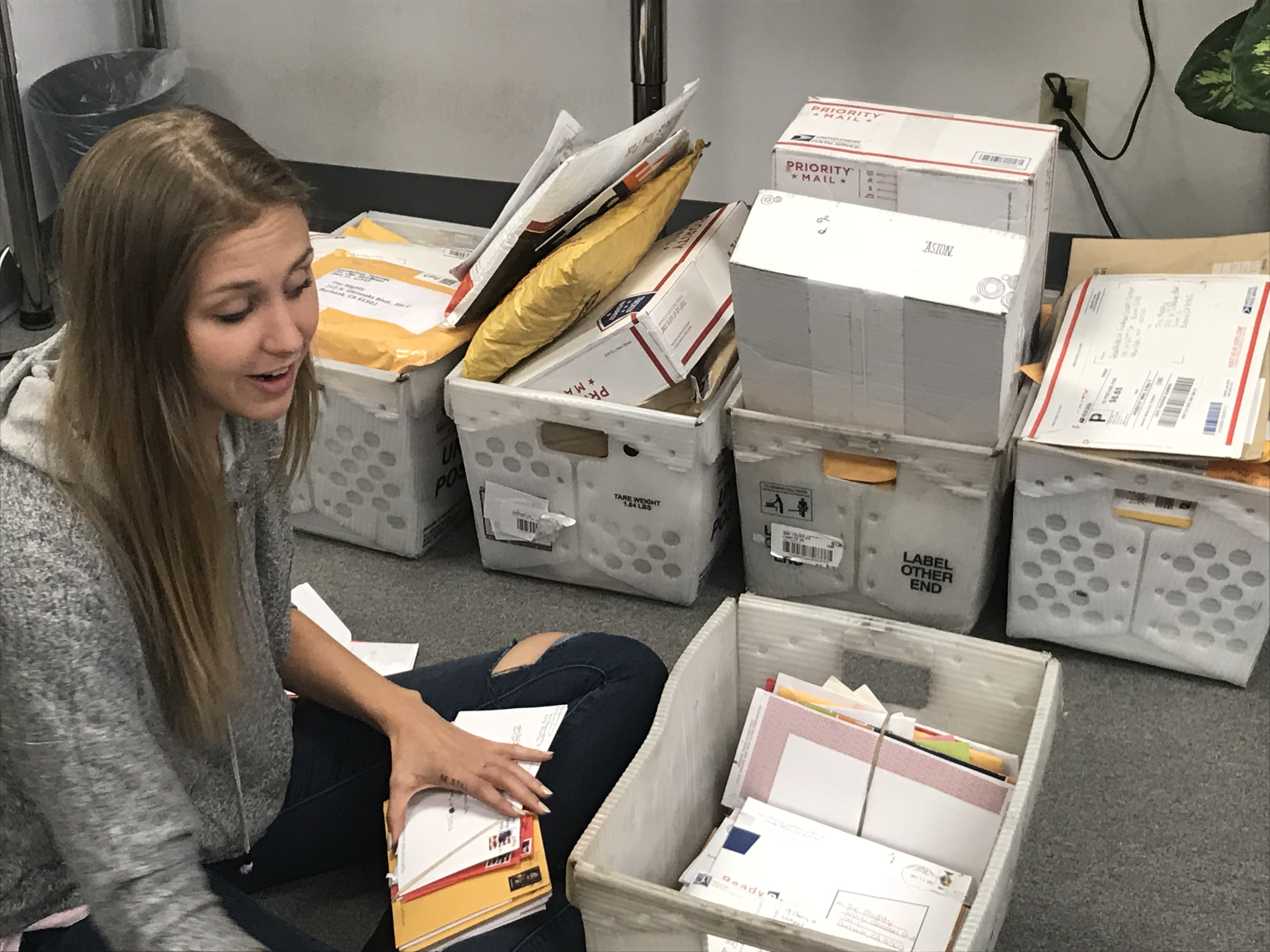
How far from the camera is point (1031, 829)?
1487 mm

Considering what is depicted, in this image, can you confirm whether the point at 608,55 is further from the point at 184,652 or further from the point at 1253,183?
the point at 184,652

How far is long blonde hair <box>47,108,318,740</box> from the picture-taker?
856mm

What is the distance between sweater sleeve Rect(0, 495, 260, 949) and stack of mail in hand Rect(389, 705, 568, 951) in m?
0.24

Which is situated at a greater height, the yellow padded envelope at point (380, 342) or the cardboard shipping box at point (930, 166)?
the cardboard shipping box at point (930, 166)

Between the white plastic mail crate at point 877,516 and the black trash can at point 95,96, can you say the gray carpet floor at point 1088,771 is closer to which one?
the white plastic mail crate at point 877,516

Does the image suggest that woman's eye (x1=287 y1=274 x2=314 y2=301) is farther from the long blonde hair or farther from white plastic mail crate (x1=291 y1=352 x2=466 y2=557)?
white plastic mail crate (x1=291 y1=352 x2=466 y2=557)

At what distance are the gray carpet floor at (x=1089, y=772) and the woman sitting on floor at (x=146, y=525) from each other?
45cm

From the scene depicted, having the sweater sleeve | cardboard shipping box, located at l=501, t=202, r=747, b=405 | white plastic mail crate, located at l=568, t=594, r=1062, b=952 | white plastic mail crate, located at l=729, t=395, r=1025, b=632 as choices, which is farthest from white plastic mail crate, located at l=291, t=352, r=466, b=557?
the sweater sleeve

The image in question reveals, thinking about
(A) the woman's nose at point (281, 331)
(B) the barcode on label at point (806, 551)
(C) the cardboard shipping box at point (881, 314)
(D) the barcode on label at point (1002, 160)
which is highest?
(A) the woman's nose at point (281, 331)

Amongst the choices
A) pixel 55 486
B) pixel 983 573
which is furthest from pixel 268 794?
pixel 983 573

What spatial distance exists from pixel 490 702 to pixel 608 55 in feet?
5.10

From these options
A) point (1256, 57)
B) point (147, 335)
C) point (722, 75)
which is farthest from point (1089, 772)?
point (722, 75)

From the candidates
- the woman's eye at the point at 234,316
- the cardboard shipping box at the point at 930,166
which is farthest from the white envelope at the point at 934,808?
the woman's eye at the point at 234,316

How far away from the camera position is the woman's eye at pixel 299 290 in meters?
0.95
